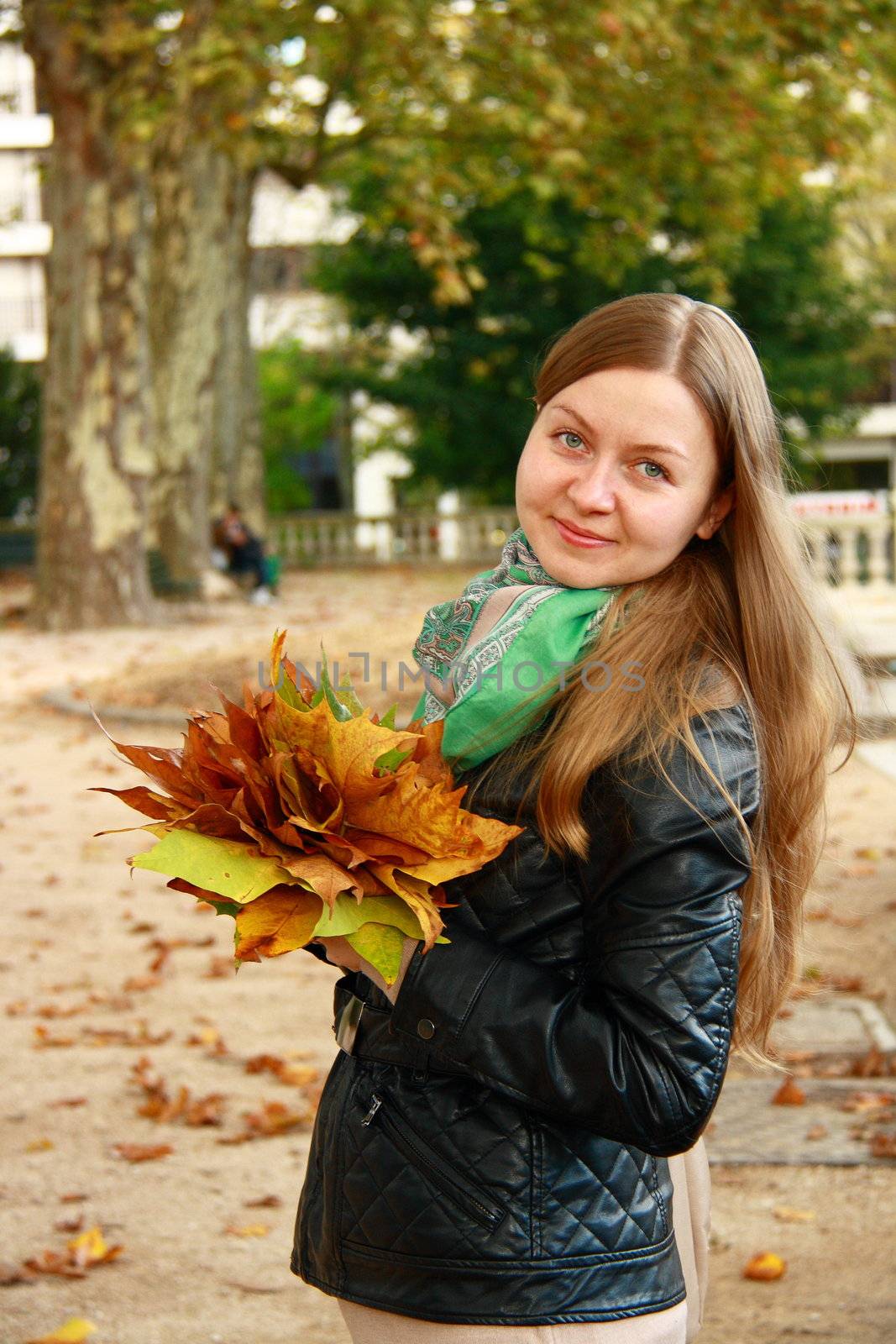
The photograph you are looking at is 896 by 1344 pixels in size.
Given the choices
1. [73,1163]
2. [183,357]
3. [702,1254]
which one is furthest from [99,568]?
[702,1254]

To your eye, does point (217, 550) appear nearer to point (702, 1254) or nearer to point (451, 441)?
point (451, 441)

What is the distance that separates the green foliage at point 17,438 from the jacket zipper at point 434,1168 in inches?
1198

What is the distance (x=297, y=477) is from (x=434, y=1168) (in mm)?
39445

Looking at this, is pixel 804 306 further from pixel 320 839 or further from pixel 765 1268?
pixel 320 839

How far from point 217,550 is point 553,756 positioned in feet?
73.1

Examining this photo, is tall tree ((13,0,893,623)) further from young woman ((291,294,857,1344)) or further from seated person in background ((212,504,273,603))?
young woman ((291,294,857,1344))

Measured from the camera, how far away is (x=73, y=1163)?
4.65 m

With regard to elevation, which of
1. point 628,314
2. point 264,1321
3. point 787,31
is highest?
point 787,31

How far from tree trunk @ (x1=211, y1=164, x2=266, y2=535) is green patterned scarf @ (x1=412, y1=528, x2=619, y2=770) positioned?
865 inches

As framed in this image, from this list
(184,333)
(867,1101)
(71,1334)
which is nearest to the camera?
(71,1334)

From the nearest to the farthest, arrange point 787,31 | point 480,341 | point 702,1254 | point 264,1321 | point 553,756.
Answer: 1. point 553,756
2. point 702,1254
3. point 264,1321
4. point 787,31
5. point 480,341

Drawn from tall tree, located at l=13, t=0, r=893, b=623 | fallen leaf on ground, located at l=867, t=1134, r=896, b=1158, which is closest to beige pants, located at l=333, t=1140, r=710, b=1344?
fallen leaf on ground, located at l=867, t=1134, r=896, b=1158

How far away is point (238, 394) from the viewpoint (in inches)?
1072

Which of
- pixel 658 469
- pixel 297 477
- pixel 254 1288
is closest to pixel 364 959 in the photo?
pixel 658 469
